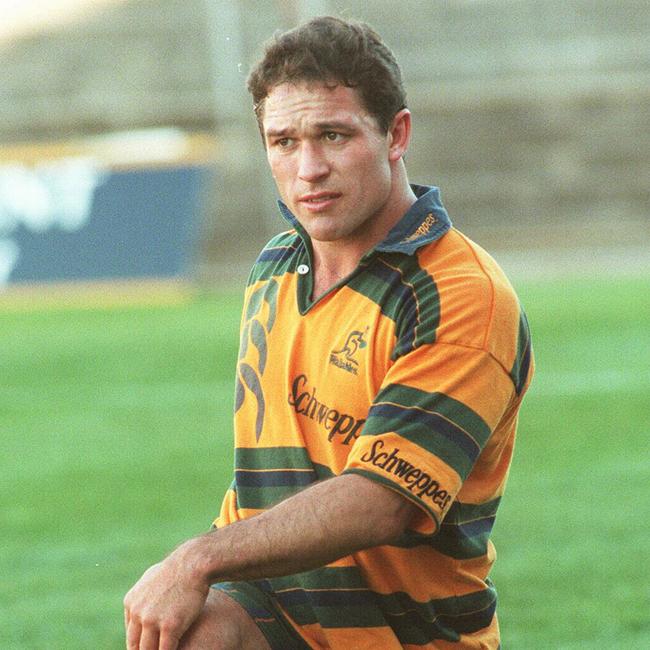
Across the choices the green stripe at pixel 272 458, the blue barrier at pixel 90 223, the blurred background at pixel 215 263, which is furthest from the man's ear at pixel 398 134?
the blue barrier at pixel 90 223

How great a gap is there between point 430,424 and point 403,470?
0.10m

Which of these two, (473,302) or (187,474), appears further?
(187,474)

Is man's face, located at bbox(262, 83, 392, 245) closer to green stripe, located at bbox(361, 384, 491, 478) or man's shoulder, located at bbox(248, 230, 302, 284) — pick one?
man's shoulder, located at bbox(248, 230, 302, 284)

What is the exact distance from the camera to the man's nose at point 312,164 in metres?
2.79

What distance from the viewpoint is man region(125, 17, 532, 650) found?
2576 mm

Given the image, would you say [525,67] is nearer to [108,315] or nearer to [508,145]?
[508,145]

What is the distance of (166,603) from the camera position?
8.33 ft

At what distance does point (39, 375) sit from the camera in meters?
11.1

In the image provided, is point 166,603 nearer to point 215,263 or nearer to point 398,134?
point 398,134

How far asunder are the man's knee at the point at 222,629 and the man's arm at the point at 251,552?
0.48ft

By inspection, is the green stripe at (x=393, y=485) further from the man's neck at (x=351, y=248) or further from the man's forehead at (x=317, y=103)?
the man's forehead at (x=317, y=103)

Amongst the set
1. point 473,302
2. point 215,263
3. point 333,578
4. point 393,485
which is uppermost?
point 473,302

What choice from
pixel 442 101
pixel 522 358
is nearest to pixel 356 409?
pixel 522 358

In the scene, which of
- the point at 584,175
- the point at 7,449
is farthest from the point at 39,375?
the point at 584,175
